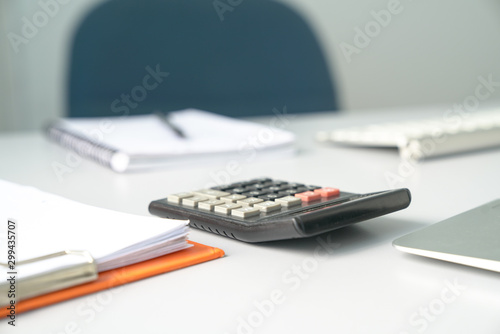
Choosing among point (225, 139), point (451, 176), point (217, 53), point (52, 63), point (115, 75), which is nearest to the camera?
point (451, 176)

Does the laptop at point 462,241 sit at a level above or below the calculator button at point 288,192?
below

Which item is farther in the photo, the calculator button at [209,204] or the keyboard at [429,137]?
the keyboard at [429,137]

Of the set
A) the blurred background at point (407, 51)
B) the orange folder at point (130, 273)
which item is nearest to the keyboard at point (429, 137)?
the orange folder at point (130, 273)

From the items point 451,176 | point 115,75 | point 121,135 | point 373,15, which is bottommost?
point 451,176

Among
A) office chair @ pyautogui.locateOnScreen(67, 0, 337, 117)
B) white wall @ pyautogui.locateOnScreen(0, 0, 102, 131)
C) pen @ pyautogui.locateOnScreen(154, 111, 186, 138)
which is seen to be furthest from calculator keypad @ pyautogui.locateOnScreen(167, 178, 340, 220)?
white wall @ pyautogui.locateOnScreen(0, 0, 102, 131)

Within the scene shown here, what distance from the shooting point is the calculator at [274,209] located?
1.18ft

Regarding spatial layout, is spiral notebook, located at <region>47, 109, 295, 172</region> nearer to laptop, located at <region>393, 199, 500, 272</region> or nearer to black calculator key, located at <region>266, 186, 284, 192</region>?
black calculator key, located at <region>266, 186, 284, 192</region>

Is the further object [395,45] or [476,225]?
[395,45]

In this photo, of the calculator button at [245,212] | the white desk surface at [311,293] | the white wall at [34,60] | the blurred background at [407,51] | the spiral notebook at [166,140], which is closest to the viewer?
the white desk surface at [311,293]

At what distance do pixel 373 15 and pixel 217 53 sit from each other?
1150 millimetres

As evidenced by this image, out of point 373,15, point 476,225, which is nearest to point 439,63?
point 373,15

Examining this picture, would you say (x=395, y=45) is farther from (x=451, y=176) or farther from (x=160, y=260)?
(x=160, y=260)

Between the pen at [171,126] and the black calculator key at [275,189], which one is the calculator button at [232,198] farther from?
the pen at [171,126]

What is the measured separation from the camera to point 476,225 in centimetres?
37
